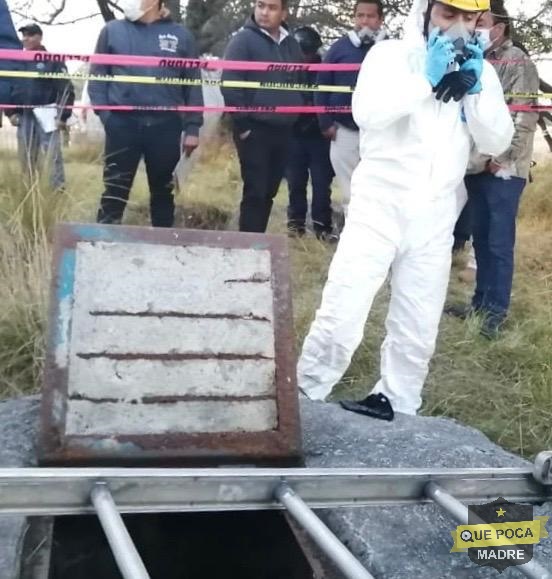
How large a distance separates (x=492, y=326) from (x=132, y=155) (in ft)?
7.20

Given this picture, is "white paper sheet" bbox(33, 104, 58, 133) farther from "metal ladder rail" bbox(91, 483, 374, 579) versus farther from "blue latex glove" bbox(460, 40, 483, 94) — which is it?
"metal ladder rail" bbox(91, 483, 374, 579)

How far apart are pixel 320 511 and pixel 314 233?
13.2ft

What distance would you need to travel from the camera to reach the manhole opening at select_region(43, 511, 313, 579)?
2525 mm

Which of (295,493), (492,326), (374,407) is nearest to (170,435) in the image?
(295,493)

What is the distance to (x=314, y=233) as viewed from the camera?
6234 mm

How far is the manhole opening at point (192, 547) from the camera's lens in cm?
253

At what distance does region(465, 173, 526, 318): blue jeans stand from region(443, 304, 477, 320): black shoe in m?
0.07

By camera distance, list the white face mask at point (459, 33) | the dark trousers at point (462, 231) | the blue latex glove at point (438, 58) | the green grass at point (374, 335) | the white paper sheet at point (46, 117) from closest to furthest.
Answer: the blue latex glove at point (438, 58) → the white face mask at point (459, 33) → the green grass at point (374, 335) → the white paper sheet at point (46, 117) → the dark trousers at point (462, 231)

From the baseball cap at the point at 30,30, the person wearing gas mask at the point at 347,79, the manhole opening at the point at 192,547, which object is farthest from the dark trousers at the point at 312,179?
the manhole opening at the point at 192,547

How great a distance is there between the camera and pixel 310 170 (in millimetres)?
6477

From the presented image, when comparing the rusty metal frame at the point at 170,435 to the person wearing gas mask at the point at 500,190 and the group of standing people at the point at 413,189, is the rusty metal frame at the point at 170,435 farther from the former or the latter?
the person wearing gas mask at the point at 500,190

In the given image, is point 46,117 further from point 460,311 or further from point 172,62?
point 460,311

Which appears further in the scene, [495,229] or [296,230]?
[296,230]

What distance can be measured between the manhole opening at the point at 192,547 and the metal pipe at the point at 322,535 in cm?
55
